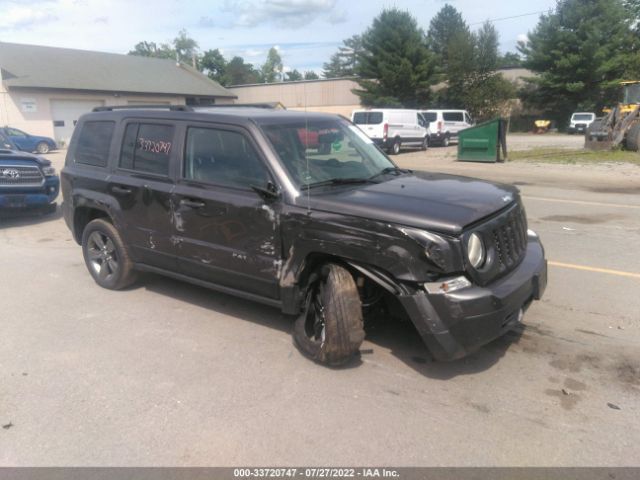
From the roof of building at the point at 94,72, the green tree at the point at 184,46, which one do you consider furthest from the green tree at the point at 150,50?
the roof of building at the point at 94,72

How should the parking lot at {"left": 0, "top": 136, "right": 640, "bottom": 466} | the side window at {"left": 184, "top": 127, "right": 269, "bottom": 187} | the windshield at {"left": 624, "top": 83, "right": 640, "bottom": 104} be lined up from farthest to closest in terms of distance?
the windshield at {"left": 624, "top": 83, "right": 640, "bottom": 104}
the side window at {"left": 184, "top": 127, "right": 269, "bottom": 187}
the parking lot at {"left": 0, "top": 136, "right": 640, "bottom": 466}

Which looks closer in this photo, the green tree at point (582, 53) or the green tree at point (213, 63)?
the green tree at point (582, 53)

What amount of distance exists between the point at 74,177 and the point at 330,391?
3.81 metres

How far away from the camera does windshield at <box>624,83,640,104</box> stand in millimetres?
22484

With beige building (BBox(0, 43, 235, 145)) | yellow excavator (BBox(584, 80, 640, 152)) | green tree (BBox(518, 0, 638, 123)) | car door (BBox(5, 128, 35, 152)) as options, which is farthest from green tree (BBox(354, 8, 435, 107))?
car door (BBox(5, 128, 35, 152))

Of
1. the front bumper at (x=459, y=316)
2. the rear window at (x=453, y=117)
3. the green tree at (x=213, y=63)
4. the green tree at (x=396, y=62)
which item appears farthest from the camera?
the green tree at (x=213, y=63)

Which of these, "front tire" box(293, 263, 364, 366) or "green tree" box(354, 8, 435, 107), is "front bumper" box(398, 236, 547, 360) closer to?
"front tire" box(293, 263, 364, 366)

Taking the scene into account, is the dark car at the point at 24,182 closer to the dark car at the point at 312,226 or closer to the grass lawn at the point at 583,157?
the dark car at the point at 312,226

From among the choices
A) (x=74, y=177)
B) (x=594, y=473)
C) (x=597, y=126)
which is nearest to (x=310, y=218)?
(x=594, y=473)

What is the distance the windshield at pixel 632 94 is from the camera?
2248 centimetres

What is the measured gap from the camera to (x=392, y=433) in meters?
3.14

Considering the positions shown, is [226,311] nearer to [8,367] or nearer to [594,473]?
[8,367]

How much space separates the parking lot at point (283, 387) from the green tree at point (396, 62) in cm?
4422

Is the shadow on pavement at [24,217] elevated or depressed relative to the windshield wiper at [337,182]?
depressed
